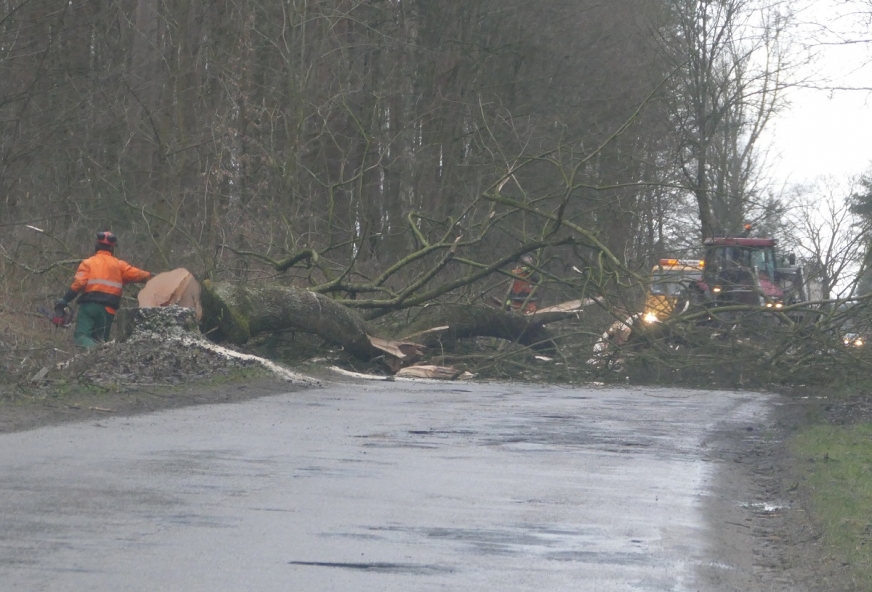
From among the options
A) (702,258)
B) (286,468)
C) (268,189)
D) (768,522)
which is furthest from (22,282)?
(768,522)

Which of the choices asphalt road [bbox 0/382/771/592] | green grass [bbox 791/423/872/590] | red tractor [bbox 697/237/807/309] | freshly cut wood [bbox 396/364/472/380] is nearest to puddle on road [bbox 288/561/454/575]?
asphalt road [bbox 0/382/771/592]

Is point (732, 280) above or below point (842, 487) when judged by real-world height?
above

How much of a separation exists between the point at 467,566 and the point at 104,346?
32.6 feet

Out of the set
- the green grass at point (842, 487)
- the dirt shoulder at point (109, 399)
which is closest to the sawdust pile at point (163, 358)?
the dirt shoulder at point (109, 399)

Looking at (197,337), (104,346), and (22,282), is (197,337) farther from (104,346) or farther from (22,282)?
(22,282)

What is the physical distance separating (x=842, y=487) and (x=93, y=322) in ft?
35.9

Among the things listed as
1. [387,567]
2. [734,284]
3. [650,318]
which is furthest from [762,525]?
[734,284]

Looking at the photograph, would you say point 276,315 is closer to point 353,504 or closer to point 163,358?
point 163,358

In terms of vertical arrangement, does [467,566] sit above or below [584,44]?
below

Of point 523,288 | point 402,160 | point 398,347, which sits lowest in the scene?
point 398,347

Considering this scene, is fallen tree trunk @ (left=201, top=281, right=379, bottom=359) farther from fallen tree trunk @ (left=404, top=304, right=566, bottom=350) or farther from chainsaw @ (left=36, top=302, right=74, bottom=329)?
chainsaw @ (left=36, top=302, right=74, bottom=329)

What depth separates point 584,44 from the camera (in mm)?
34531

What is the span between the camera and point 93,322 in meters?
16.9

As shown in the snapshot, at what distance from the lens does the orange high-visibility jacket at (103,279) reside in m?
16.8
